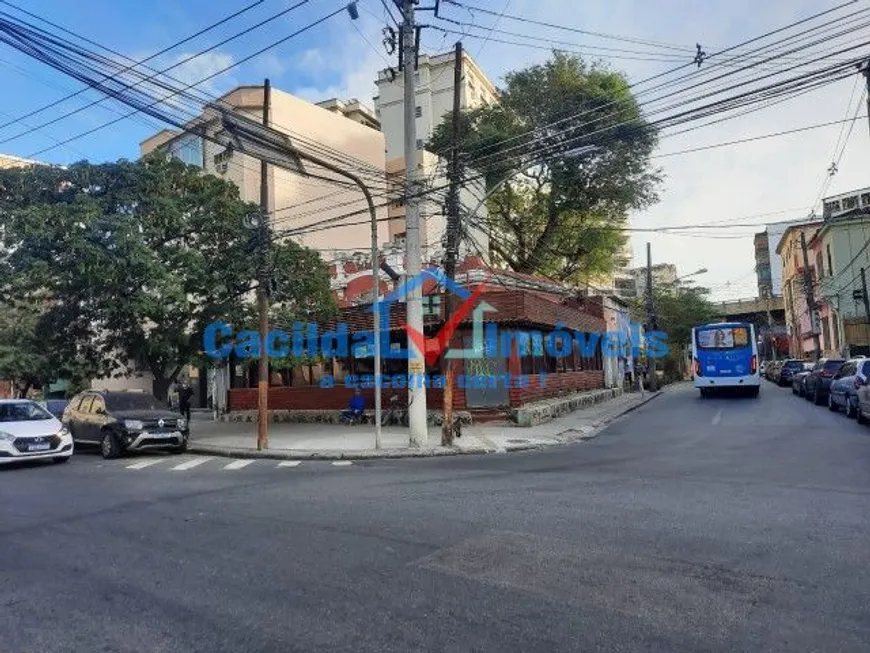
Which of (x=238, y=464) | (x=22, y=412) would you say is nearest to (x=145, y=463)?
(x=238, y=464)

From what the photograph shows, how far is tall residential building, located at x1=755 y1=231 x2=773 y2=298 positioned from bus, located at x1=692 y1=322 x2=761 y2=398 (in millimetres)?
58586

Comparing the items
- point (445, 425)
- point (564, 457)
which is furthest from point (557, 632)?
point (445, 425)

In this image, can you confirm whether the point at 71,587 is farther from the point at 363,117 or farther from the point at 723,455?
the point at 363,117

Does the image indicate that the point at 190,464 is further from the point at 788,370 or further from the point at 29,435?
the point at 788,370

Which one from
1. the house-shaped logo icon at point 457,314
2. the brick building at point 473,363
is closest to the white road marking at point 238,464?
the house-shaped logo icon at point 457,314

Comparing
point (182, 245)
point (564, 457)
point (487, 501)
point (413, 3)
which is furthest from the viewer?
point (182, 245)

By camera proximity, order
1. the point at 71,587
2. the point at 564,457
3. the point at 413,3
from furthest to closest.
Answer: the point at 413,3, the point at 564,457, the point at 71,587

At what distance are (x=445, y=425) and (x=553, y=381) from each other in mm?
9621

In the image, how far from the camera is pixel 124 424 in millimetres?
15070

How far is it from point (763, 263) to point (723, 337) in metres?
66.5

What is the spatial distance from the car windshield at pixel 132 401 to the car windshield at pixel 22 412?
1.45 meters

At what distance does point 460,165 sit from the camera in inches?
607

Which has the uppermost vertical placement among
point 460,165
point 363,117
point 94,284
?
point 363,117

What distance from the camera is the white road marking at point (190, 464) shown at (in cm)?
1293
